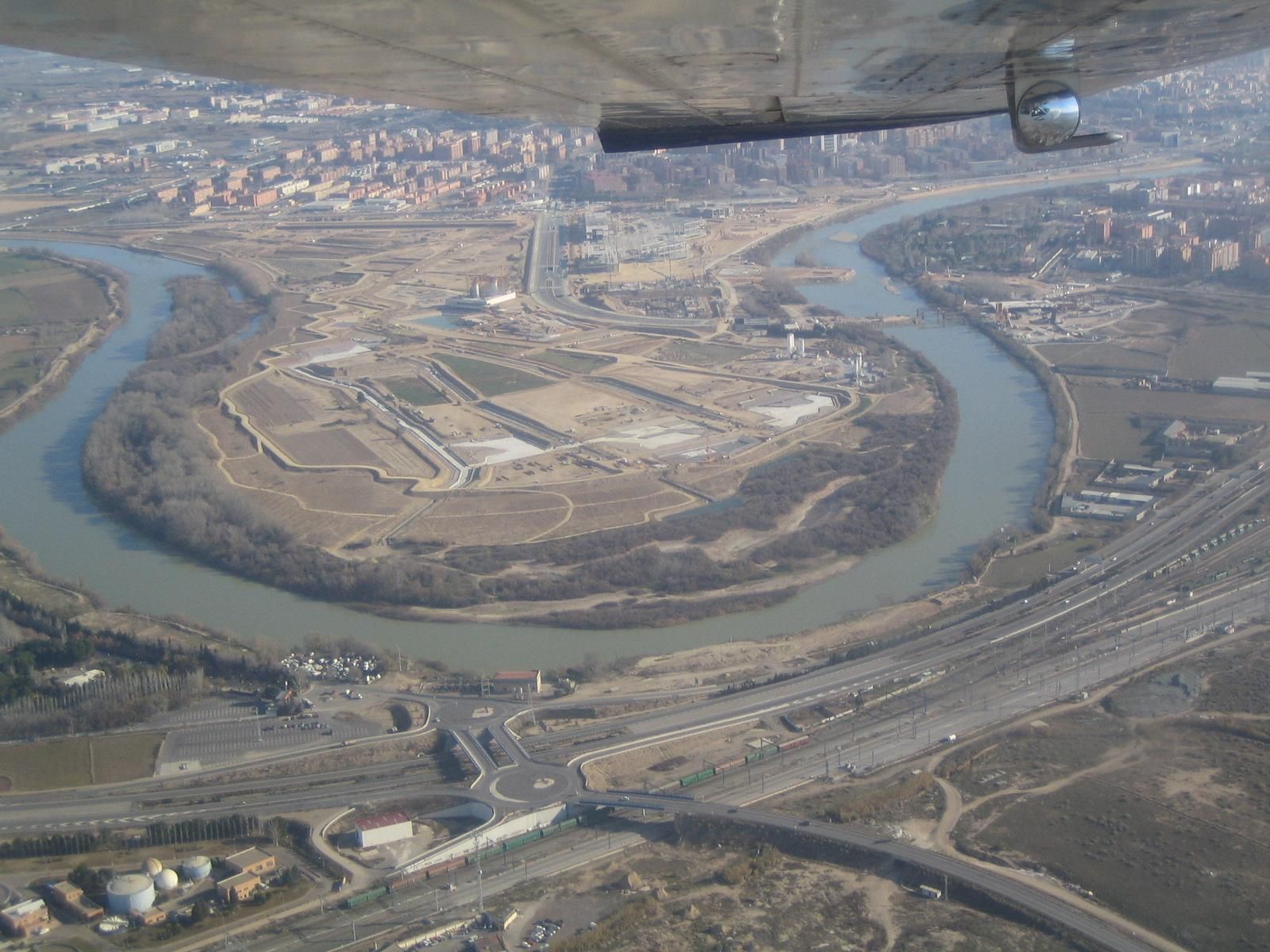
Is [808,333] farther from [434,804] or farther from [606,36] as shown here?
[606,36]

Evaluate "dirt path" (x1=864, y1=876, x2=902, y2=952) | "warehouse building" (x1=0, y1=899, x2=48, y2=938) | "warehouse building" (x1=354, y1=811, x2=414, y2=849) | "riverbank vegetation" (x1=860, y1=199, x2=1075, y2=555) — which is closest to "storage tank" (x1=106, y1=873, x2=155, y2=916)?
"warehouse building" (x1=0, y1=899, x2=48, y2=938)

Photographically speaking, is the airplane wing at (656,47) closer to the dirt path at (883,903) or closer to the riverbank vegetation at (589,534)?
the dirt path at (883,903)

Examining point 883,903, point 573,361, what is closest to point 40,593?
point 883,903

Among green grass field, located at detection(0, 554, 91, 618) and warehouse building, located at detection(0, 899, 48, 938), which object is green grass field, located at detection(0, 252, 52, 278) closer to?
green grass field, located at detection(0, 554, 91, 618)

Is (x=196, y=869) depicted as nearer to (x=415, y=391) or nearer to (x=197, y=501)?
(x=197, y=501)

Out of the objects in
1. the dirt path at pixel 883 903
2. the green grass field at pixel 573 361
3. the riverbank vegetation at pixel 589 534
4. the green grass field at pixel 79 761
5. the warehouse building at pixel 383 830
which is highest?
the green grass field at pixel 573 361

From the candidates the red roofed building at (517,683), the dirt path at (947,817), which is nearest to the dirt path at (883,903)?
the dirt path at (947,817)
